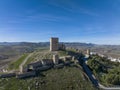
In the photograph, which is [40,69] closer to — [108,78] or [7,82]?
[7,82]

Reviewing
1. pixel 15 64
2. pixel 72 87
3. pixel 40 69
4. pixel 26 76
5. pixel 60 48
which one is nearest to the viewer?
pixel 72 87

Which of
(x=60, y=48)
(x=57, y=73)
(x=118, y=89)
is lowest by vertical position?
(x=118, y=89)

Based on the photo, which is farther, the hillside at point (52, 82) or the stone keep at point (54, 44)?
the stone keep at point (54, 44)

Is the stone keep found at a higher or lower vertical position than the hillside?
higher

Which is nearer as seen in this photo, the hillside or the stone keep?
the hillside

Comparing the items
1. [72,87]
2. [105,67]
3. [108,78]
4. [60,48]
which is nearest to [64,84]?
[72,87]

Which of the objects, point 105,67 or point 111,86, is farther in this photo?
point 105,67

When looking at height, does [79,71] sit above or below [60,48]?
below

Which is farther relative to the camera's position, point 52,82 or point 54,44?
point 54,44

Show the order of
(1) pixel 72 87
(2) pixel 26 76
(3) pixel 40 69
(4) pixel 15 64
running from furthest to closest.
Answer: (4) pixel 15 64 → (3) pixel 40 69 → (2) pixel 26 76 → (1) pixel 72 87

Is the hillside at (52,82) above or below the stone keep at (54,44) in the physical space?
below

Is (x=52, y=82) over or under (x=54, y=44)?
under
